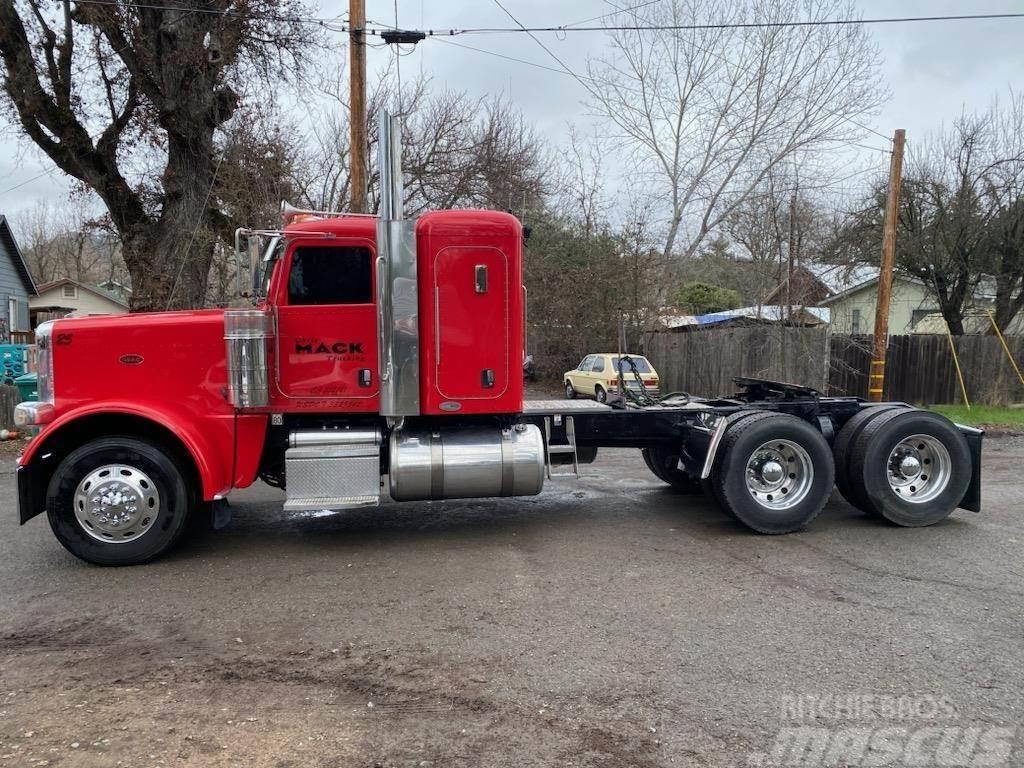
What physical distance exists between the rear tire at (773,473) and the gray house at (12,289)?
91.1ft

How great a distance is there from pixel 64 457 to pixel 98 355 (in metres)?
0.87

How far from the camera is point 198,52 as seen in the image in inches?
600

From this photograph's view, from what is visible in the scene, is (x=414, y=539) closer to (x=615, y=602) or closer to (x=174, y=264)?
(x=615, y=602)

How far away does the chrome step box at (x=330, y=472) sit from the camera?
6.07 meters

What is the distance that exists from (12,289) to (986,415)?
33.8 meters

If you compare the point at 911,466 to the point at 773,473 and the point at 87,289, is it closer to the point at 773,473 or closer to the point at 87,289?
the point at 773,473

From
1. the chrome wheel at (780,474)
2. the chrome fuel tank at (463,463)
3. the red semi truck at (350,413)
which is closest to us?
the red semi truck at (350,413)

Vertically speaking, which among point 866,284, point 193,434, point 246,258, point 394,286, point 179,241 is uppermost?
point 866,284

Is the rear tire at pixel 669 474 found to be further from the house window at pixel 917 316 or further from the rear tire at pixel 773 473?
the house window at pixel 917 316

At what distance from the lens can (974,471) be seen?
7.13m

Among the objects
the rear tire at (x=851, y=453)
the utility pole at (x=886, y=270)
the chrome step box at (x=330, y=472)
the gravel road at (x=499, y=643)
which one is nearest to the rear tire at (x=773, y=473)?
the gravel road at (x=499, y=643)

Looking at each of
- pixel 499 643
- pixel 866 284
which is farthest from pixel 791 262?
pixel 499 643

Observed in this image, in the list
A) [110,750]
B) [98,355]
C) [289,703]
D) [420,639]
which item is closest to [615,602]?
[420,639]

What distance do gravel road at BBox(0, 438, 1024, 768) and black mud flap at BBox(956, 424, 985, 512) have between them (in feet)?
0.79
